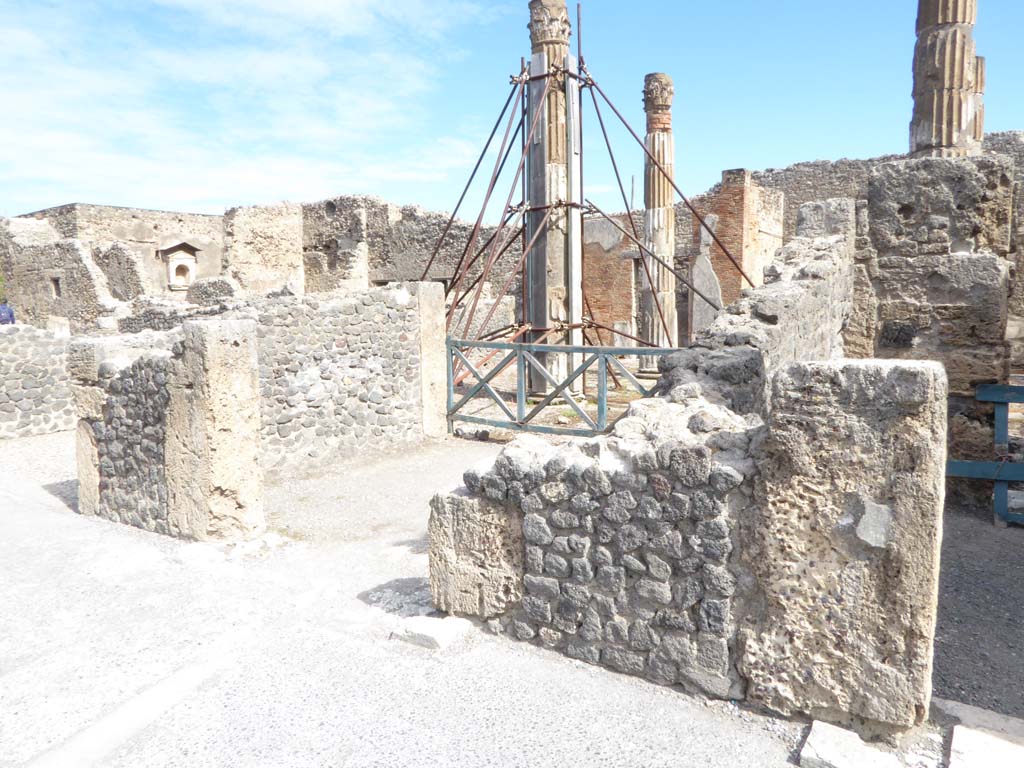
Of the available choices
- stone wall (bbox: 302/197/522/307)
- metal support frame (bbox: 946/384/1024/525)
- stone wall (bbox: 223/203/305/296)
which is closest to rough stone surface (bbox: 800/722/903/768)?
metal support frame (bbox: 946/384/1024/525)

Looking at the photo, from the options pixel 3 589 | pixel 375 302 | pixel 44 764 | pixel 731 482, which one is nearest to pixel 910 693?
pixel 731 482

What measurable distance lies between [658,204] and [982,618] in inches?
495

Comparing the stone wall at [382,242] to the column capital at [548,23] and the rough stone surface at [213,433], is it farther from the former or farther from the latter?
the rough stone surface at [213,433]

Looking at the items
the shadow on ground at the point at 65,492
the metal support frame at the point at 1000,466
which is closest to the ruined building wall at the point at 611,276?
the metal support frame at the point at 1000,466

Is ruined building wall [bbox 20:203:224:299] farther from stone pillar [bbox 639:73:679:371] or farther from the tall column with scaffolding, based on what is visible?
the tall column with scaffolding

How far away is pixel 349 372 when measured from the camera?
809 cm

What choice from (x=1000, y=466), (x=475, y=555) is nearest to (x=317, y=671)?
(x=475, y=555)

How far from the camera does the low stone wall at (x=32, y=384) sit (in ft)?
33.2

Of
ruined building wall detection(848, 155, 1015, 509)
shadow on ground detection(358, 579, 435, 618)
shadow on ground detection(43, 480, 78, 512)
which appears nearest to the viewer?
shadow on ground detection(358, 579, 435, 618)

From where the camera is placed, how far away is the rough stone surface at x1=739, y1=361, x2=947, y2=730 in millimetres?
2541

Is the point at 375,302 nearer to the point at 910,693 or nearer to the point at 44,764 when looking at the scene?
the point at 44,764

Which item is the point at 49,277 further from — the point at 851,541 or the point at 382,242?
the point at 851,541

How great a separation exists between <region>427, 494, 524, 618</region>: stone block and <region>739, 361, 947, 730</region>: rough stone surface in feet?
3.74

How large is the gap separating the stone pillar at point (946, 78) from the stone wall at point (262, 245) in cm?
1540
